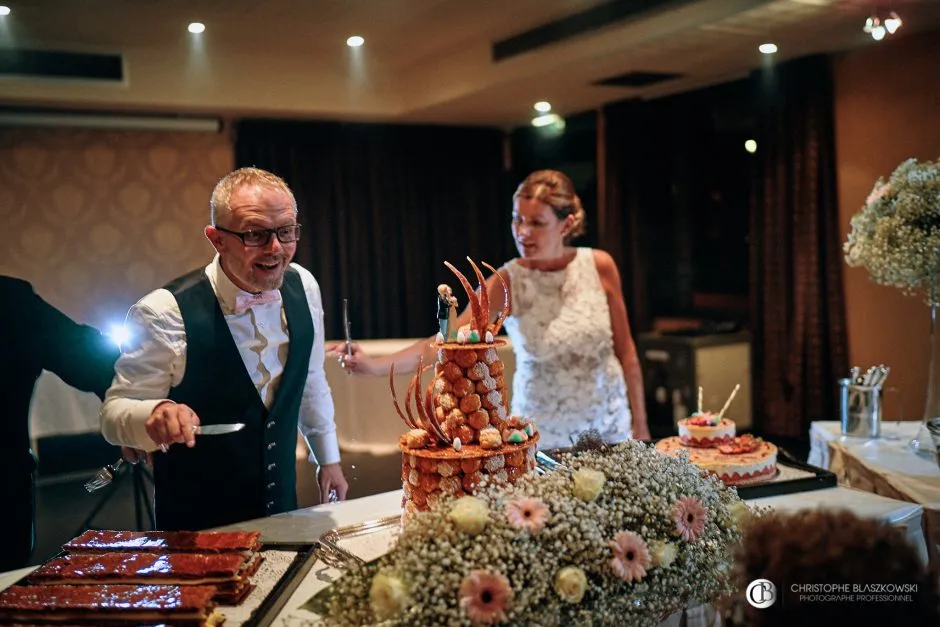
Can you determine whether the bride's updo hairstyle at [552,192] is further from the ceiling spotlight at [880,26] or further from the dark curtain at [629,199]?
the dark curtain at [629,199]

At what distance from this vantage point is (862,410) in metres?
2.66

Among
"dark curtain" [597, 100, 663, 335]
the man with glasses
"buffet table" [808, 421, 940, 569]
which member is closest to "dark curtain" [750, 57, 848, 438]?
"dark curtain" [597, 100, 663, 335]

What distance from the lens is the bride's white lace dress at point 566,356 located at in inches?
114

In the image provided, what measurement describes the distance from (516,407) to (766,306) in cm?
311

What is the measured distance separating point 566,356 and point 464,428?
1.30 metres

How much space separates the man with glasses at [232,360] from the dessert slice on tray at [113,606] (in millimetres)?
561

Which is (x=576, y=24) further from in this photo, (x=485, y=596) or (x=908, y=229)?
(x=485, y=596)

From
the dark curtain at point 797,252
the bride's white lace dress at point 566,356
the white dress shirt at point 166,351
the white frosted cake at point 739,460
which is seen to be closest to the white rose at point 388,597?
Result: the white dress shirt at point 166,351

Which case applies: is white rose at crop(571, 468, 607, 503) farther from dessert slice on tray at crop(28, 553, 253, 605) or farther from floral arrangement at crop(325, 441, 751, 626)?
dessert slice on tray at crop(28, 553, 253, 605)

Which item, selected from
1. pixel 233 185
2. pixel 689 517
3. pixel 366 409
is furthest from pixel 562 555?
pixel 366 409

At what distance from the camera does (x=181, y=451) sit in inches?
84.3

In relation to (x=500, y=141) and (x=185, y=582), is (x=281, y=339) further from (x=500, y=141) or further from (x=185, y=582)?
(x=500, y=141)

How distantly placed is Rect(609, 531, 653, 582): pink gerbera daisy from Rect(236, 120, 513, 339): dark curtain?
5596mm

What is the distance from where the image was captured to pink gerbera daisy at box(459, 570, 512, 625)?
45.7 inches
